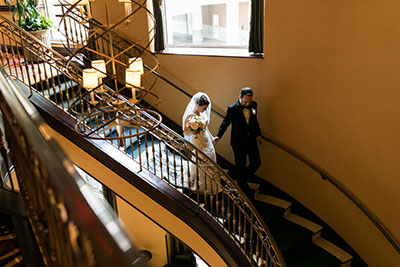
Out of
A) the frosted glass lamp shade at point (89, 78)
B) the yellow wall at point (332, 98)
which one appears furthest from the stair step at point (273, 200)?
the frosted glass lamp shade at point (89, 78)

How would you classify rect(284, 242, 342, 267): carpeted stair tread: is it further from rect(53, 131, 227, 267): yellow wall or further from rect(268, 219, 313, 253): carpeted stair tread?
rect(53, 131, 227, 267): yellow wall

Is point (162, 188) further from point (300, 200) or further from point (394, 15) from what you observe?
point (394, 15)

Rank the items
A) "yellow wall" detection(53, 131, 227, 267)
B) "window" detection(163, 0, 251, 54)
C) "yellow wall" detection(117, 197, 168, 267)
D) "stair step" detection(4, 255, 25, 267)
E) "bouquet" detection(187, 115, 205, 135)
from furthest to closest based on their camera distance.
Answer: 1. "yellow wall" detection(117, 197, 168, 267)
2. "window" detection(163, 0, 251, 54)
3. "bouquet" detection(187, 115, 205, 135)
4. "yellow wall" detection(53, 131, 227, 267)
5. "stair step" detection(4, 255, 25, 267)

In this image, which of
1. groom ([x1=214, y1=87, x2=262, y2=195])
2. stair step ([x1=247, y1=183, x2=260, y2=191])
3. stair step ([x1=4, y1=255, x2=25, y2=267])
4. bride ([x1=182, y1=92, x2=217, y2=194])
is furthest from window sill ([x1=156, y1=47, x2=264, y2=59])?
stair step ([x1=4, y1=255, x2=25, y2=267])

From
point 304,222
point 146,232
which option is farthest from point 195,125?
point 146,232

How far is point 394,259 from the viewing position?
4.94 meters

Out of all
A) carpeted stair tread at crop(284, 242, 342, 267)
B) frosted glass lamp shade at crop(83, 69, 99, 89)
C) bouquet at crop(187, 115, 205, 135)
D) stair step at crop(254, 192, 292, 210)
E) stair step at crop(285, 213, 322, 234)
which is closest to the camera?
frosted glass lamp shade at crop(83, 69, 99, 89)

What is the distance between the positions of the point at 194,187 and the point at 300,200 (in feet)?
6.15

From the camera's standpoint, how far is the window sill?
6.04 meters

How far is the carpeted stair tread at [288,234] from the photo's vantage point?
214 inches

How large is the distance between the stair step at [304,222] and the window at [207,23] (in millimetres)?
2895

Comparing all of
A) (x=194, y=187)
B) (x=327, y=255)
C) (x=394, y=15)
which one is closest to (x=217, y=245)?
(x=194, y=187)

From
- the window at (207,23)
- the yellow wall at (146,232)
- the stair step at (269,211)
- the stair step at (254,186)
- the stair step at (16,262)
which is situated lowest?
the yellow wall at (146,232)

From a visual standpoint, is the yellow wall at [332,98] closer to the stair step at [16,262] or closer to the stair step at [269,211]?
the stair step at [269,211]
